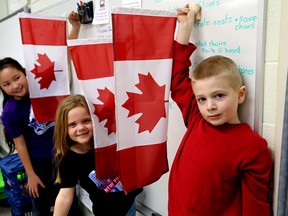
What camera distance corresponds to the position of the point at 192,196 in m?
0.84

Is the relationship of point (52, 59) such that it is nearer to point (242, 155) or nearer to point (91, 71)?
point (91, 71)

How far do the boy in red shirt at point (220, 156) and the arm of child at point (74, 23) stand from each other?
85 cm

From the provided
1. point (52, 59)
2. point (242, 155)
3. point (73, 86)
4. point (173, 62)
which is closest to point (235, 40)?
point (173, 62)

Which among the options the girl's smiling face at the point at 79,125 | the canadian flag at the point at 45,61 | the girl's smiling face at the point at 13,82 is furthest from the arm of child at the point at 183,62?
the girl's smiling face at the point at 13,82

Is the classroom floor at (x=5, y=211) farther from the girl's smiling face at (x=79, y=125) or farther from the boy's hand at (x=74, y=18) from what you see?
the boy's hand at (x=74, y=18)

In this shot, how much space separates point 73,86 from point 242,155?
133cm

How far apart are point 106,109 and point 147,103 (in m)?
0.19

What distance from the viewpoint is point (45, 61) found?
1474mm

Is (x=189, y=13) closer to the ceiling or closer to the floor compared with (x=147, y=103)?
closer to the ceiling

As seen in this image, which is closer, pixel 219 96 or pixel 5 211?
pixel 219 96

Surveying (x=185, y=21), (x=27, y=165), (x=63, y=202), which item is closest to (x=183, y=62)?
(x=185, y=21)

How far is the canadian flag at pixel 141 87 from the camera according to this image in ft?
2.75

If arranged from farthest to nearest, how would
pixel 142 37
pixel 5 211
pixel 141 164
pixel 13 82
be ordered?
1. pixel 5 211
2. pixel 13 82
3. pixel 141 164
4. pixel 142 37

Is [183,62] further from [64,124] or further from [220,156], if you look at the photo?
[64,124]
